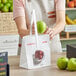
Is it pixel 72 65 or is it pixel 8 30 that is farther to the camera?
pixel 8 30

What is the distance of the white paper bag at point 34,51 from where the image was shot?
1655mm

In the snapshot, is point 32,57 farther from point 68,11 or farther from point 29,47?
point 68,11

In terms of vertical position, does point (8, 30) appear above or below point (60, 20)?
below

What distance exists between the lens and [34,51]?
166 centimetres

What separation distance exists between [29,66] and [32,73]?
0.11m

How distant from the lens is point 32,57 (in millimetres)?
1667

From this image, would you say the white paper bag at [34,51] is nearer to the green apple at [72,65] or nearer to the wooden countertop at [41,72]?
the wooden countertop at [41,72]

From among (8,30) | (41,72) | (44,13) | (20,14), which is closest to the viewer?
(41,72)

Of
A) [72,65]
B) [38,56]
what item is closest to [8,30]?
[38,56]

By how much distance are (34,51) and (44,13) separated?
866 mm

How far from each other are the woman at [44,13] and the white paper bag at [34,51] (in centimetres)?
52

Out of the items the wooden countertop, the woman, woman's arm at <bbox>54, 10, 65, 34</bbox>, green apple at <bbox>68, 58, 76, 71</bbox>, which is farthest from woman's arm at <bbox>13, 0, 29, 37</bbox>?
green apple at <bbox>68, 58, 76, 71</bbox>

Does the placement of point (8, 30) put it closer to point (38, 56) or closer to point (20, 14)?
point (20, 14)

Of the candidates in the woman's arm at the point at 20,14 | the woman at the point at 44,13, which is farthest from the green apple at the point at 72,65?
the woman's arm at the point at 20,14
